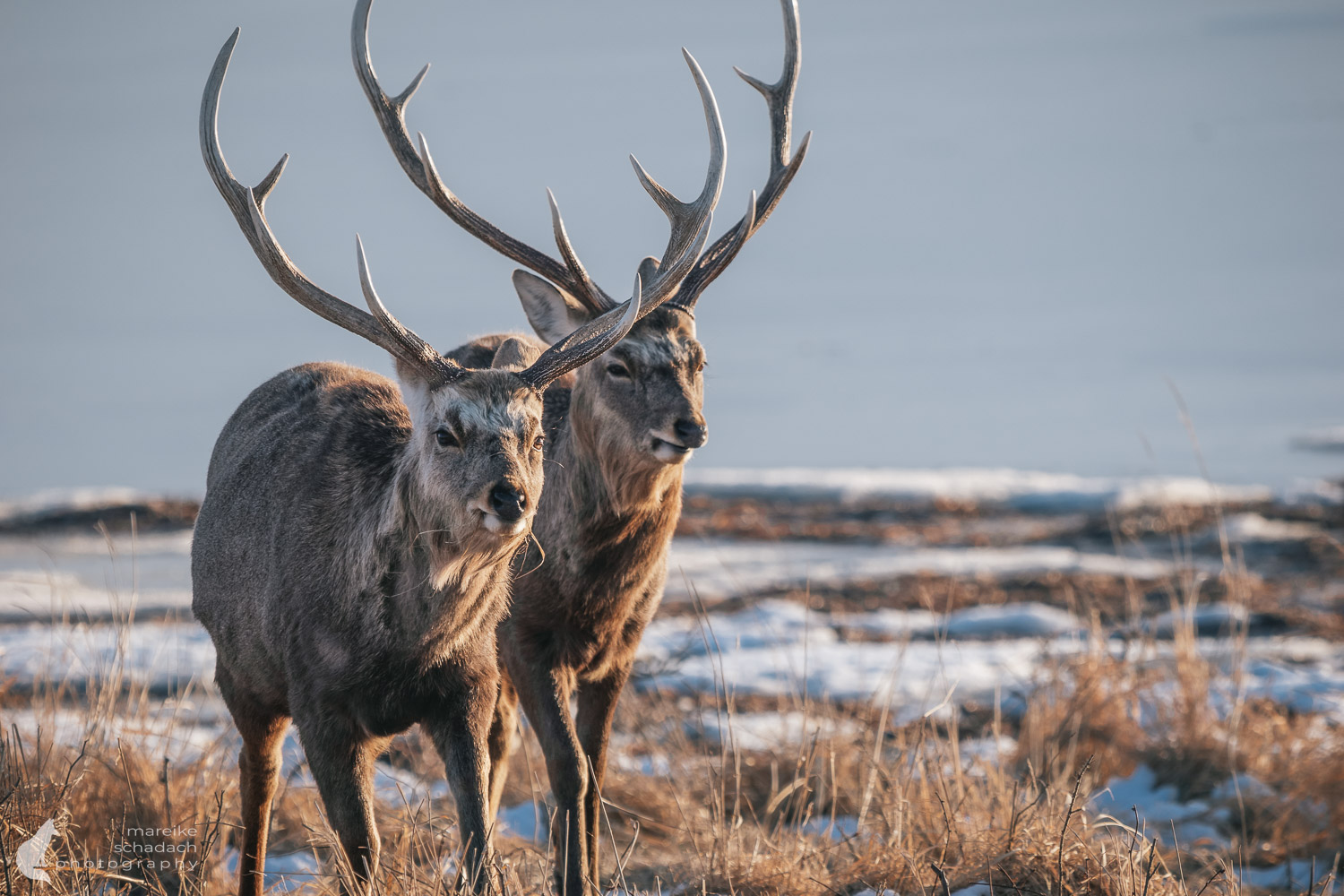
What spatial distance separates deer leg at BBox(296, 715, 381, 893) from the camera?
161 inches

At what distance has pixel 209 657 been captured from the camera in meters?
9.47

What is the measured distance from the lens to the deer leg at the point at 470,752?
4121mm

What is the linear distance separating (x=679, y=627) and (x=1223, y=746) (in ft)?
16.3

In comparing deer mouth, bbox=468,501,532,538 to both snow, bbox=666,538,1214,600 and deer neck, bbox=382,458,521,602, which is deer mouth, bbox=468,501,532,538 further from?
snow, bbox=666,538,1214,600

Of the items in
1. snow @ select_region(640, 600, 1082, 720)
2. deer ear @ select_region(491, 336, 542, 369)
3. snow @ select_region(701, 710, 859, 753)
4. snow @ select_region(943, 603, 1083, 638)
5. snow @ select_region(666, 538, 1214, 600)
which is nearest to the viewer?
deer ear @ select_region(491, 336, 542, 369)

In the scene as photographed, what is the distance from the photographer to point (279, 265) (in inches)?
173

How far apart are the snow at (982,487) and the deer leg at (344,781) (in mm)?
16617

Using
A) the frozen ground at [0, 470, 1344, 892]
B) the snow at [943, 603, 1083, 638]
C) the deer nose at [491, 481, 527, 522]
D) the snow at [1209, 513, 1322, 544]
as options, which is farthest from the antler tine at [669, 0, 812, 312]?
the snow at [1209, 513, 1322, 544]

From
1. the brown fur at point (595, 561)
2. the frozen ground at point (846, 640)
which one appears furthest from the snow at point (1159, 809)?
the brown fur at point (595, 561)

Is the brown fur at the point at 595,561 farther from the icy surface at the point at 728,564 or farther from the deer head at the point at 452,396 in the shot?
the icy surface at the point at 728,564

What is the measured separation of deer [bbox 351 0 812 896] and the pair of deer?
0.04 feet

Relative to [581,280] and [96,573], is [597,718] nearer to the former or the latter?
[581,280]

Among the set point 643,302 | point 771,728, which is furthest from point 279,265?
point 771,728

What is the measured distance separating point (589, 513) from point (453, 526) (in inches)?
60.0
